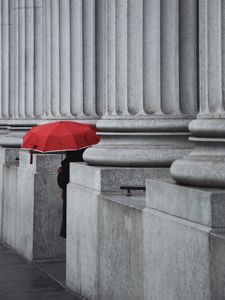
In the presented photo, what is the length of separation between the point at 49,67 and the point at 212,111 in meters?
10.9

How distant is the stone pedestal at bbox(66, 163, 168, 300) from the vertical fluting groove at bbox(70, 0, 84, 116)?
13.5ft

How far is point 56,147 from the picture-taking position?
17953 mm

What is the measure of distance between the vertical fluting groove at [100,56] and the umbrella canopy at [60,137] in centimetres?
169

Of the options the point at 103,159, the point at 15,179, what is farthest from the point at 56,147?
the point at 15,179

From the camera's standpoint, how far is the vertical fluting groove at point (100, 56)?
65.7 ft

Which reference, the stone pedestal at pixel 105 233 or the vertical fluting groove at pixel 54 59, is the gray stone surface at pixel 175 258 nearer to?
the stone pedestal at pixel 105 233

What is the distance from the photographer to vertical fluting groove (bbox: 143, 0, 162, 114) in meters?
15.1

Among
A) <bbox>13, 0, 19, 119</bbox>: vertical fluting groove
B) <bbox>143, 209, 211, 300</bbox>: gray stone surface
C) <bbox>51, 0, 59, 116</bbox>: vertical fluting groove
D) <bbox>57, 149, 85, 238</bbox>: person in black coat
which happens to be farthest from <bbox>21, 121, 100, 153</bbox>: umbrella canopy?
<bbox>13, 0, 19, 119</bbox>: vertical fluting groove

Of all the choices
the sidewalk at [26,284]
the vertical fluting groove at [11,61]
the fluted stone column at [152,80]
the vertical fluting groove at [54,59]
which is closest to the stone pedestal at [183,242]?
the fluted stone column at [152,80]

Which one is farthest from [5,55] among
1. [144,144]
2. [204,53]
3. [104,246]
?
[204,53]

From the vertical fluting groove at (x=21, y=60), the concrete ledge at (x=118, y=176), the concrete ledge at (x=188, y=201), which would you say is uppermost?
the vertical fluting groove at (x=21, y=60)

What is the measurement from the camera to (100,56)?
66.9 feet

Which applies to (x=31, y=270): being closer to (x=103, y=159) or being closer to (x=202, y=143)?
(x=103, y=159)

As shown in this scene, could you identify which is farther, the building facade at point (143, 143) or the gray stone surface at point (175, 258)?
the building facade at point (143, 143)
